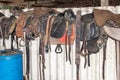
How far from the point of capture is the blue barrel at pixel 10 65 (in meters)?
3.69

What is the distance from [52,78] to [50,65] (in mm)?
212

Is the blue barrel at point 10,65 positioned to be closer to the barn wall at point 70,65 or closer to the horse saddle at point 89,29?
the barn wall at point 70,65

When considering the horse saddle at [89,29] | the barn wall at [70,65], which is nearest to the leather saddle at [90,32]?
the horse saddle at [89,29]

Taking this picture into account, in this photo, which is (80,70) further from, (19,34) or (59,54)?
(19,34)

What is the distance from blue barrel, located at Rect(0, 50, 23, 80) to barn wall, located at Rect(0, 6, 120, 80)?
33 cm

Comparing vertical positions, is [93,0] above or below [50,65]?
above

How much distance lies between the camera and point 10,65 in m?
3.72

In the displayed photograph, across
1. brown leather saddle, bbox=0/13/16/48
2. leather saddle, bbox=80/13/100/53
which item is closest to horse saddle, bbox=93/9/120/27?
leather saddle, bbox=80/13/100/53

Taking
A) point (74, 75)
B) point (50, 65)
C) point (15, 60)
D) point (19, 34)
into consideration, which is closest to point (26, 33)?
point (19, 34)

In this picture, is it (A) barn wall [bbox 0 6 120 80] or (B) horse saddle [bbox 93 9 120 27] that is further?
(A) barn wall [bbox 0 6 120 80]

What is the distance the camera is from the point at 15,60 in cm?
374

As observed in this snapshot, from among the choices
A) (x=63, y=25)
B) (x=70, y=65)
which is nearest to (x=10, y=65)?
(x=70, y=65)

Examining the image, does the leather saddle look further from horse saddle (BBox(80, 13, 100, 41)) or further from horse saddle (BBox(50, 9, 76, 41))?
horse saddle (BBox(50, 9, 76, 41))

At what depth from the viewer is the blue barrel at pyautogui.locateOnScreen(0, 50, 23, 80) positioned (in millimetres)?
3689
